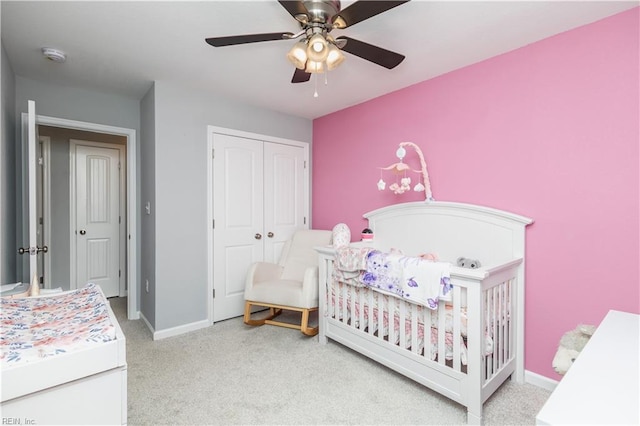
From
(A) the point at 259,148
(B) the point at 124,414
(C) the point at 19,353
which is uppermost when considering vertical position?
(A) the point at 259,148

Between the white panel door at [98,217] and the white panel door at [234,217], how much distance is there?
1.88 m

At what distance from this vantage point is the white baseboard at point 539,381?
1953mm

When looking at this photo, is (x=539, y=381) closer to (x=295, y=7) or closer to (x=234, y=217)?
(x=295, y=7)

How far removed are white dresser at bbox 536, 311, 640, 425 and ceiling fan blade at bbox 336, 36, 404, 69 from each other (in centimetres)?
149

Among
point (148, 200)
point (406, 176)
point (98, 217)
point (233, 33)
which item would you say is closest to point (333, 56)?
point (233, 33)

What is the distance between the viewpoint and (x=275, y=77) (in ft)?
8.47

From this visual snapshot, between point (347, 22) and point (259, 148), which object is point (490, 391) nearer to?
point (347, 22)

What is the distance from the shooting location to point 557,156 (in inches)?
75.9

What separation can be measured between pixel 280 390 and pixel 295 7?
6.93 feet

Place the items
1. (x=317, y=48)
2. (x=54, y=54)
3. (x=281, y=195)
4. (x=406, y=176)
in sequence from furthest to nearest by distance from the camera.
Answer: (x=281, y=195)
(x=406, y=176)
(x=54, y=54)
(x=317, y=48)

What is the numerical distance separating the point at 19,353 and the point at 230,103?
2.72 meters

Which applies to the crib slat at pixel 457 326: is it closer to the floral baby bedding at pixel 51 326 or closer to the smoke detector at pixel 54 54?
the floral baby bedding at pixel 51 326

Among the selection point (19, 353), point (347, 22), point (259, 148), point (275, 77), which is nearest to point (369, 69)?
point (275, 77)

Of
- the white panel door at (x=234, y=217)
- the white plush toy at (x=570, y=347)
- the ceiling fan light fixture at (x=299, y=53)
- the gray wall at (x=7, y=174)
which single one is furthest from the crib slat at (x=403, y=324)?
the gray wall at (x=7, y=174)
